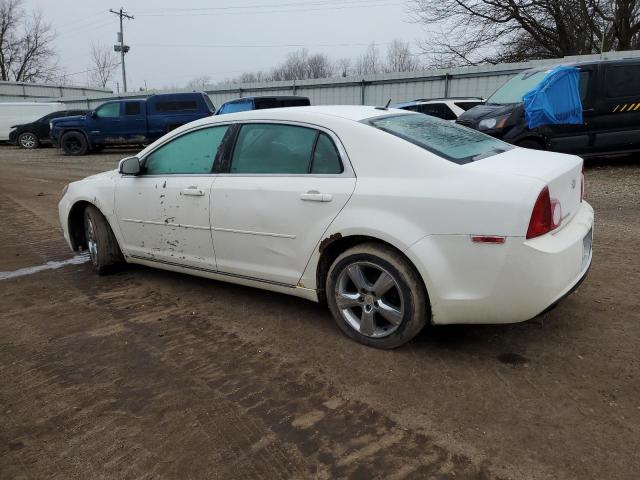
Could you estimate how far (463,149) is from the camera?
3273 mm

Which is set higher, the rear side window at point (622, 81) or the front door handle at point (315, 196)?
the rear side window at point (622, 81)

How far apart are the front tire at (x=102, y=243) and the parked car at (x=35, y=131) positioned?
19765 millimetres

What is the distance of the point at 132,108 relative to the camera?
17.1 meters

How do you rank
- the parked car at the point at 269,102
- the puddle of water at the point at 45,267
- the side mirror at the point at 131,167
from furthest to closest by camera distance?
1. the parked car at the point at 269,102
2. the puddle of water at the point at 45,267
3. the side mirror at the point at 131,167

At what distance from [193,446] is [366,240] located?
1.53 meters

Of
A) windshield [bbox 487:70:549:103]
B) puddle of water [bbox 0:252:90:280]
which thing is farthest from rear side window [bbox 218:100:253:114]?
puddle of water [bbox 0:252:90:280]

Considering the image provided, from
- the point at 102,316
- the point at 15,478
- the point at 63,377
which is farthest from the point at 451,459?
the point at 102,316

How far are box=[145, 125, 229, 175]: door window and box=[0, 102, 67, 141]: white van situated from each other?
22.0 metres

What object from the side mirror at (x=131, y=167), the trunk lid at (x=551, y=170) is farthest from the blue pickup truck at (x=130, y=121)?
the trunk lid at (x=551, y=170)

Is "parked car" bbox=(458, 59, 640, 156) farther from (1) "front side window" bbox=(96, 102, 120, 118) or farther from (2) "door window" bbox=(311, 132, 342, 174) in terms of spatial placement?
(1) "front side window" bbox=(96, 102, 120, 118)

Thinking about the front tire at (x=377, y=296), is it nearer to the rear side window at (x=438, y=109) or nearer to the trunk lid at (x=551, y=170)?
the trunk lid at (x=551, y=170)

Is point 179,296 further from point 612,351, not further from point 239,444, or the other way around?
point 612,351

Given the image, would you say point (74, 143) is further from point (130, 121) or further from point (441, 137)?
point (441, 137)

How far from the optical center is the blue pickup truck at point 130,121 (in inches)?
655
